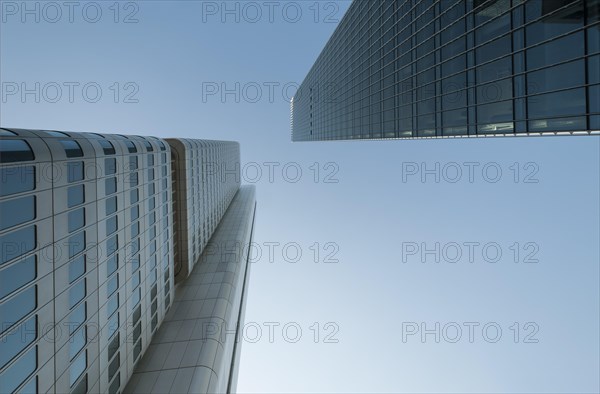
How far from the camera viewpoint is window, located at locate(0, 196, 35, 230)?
11.8 m

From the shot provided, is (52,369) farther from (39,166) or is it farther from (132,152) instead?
(132,152)

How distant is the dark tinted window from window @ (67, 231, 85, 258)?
147cm

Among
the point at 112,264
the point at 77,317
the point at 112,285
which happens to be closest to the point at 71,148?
the point at 112,264

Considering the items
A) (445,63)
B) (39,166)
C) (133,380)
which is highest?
(445,63)

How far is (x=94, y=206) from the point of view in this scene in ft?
58.0

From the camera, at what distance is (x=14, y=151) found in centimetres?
1255

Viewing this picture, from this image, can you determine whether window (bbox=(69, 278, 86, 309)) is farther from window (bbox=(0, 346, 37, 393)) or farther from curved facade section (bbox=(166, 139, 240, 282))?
curved facade section (bbox=(166, 139, 240, 282))

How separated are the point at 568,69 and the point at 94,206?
21.8m

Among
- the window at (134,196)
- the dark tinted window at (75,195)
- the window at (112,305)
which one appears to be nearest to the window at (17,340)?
the dark tinted window at (75,195)

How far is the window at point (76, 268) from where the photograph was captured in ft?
51.6

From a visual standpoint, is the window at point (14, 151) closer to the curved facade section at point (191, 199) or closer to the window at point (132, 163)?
the window at point (132, 163)

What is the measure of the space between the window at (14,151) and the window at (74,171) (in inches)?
87.4

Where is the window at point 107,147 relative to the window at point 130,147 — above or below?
below

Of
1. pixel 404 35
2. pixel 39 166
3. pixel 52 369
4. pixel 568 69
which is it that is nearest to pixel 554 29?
pixel 568 69
